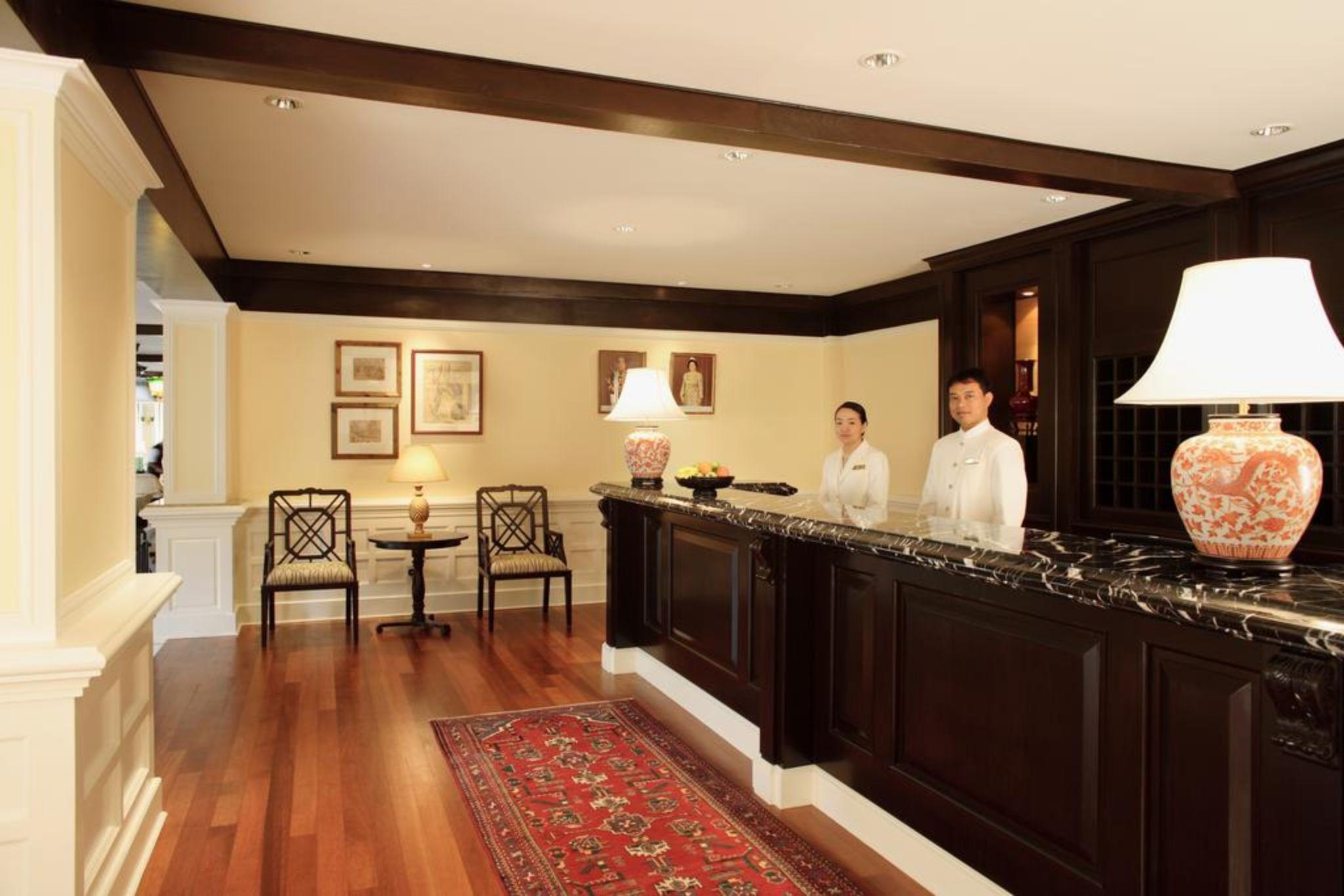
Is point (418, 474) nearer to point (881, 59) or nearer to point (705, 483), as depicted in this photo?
point (705, 483)

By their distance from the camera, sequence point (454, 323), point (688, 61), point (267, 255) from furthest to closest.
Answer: point (454, 323) < point (267, 255) < point (688, 61)

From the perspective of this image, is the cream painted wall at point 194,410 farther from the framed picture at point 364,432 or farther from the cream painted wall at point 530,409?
the framed picture at point 364,432

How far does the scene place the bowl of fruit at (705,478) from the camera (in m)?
4.46

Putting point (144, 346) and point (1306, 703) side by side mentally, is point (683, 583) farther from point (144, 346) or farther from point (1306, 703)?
point (144, 346)

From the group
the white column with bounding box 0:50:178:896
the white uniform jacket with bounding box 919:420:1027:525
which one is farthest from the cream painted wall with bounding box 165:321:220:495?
the white uniform jacket with bounding box 919:420:1027:525

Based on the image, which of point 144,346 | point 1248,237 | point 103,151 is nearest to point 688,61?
point 103,151

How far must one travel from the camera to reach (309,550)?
7.00m

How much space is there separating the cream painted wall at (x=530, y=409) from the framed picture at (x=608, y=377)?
0.06 meters

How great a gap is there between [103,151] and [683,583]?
3.04 meters

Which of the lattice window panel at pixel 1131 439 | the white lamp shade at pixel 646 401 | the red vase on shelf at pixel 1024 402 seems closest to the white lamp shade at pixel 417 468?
the white lamp shade at pixel 646 401

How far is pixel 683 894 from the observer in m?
2.83

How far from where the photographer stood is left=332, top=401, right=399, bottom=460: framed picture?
7.21 metres

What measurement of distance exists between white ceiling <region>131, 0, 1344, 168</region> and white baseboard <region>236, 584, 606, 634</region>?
499 cm

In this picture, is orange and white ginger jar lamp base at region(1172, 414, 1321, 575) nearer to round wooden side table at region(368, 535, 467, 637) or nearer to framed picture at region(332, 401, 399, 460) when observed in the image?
round wooden side table at region(368, 535, 467, 637)
